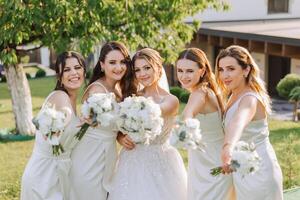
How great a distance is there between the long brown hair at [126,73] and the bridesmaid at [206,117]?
63 cm

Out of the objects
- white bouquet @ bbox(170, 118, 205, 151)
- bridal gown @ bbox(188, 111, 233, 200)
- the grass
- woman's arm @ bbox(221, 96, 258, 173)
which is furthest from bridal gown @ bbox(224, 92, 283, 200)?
the grass

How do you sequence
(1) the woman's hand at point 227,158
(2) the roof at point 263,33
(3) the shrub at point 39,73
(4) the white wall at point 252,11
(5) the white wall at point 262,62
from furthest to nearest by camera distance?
(3) the shrub at point 39,73
(4) the white wall at point 252,11
(5) the white wall at point 262,62
(2) the roof at point 263,33
(1) the woman's hand at point 227,158

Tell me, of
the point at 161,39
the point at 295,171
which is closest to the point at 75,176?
the point at 295,171

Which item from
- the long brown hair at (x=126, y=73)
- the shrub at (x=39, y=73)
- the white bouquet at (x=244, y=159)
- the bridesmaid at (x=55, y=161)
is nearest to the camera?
the white bouquet at (x=244, y=159)

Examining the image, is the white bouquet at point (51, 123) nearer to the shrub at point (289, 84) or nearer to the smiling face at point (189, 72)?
the smiling face at point (189, 72)

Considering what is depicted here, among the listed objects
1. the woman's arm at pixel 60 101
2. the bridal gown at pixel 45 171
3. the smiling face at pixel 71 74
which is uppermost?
the smiling face at pixel 71 74

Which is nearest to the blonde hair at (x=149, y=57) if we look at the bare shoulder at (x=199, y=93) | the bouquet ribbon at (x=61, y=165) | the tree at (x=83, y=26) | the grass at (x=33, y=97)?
the bare shoulder at (x=199, y=93)

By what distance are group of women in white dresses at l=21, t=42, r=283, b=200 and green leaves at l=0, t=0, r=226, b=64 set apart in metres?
6.03

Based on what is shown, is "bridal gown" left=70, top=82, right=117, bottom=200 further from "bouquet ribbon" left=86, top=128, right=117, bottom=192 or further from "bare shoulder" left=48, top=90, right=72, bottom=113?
"bare shoulder" left=48, top=90, right=72, bottom=113

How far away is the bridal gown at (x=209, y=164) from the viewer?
209 inches

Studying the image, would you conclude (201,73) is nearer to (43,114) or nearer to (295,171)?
(43,114)

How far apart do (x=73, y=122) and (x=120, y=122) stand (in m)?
0.74

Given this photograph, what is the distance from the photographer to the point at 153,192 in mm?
5754

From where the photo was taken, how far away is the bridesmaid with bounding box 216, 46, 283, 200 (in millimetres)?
4980
